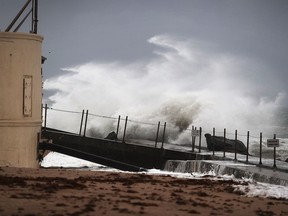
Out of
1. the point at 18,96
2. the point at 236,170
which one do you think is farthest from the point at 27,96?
the point at 236,170

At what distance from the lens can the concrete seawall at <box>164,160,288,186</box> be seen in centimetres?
1073

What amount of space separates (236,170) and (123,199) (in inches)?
242

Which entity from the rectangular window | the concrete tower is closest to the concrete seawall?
the concrete tower

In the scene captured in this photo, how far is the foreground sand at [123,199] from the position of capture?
5590 mm

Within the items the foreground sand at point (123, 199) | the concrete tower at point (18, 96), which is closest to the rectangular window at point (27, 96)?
the concrete tower at point (18, 96)

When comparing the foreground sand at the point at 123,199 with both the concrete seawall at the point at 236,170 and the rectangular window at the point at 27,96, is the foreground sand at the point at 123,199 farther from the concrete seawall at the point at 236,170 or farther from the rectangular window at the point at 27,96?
the rectangular window at the point at 27,96

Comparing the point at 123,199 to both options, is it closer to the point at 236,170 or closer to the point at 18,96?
the point at 236,170

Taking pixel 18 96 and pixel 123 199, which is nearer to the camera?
pixel 123 199

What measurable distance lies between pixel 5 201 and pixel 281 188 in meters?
5.75

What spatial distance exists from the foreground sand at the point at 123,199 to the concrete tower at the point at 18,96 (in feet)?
14.7

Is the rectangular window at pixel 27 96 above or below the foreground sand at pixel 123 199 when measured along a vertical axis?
above

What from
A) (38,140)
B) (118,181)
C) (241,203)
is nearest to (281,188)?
(241,203)

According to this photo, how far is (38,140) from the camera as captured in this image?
13555 millimetres

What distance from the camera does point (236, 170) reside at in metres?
12.0
